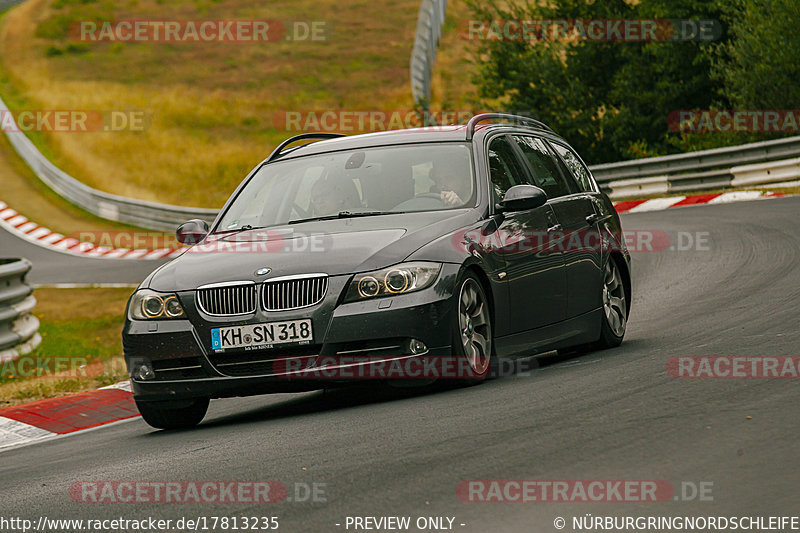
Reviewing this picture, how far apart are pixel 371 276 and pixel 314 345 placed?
50 centimetres

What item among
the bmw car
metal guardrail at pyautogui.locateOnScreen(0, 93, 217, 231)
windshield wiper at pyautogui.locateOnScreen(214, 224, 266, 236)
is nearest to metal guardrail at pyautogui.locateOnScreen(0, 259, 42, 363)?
the bmw car

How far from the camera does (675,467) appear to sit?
4.74 metres

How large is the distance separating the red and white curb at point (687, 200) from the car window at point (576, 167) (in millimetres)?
10602

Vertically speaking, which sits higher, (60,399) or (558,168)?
(558,168)

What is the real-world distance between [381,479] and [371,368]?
74.4 inches

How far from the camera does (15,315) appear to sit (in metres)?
12.9

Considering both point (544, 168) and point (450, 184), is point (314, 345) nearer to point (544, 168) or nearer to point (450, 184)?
point (450, 184)

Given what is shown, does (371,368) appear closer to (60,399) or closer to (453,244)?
(453,244)

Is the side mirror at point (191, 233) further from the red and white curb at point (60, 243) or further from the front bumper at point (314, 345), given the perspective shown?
the red and white curb at point (60, 243)

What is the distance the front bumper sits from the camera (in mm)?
6777

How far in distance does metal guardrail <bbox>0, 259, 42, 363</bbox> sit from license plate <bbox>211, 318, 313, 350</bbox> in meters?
6.32

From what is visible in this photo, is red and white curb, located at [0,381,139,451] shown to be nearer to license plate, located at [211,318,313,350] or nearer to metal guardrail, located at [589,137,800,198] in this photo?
license plate, located at [211,318,313,350]

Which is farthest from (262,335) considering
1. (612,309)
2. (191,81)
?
(191,81)

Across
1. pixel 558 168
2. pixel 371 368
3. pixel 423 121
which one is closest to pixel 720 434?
pixel 371 368
